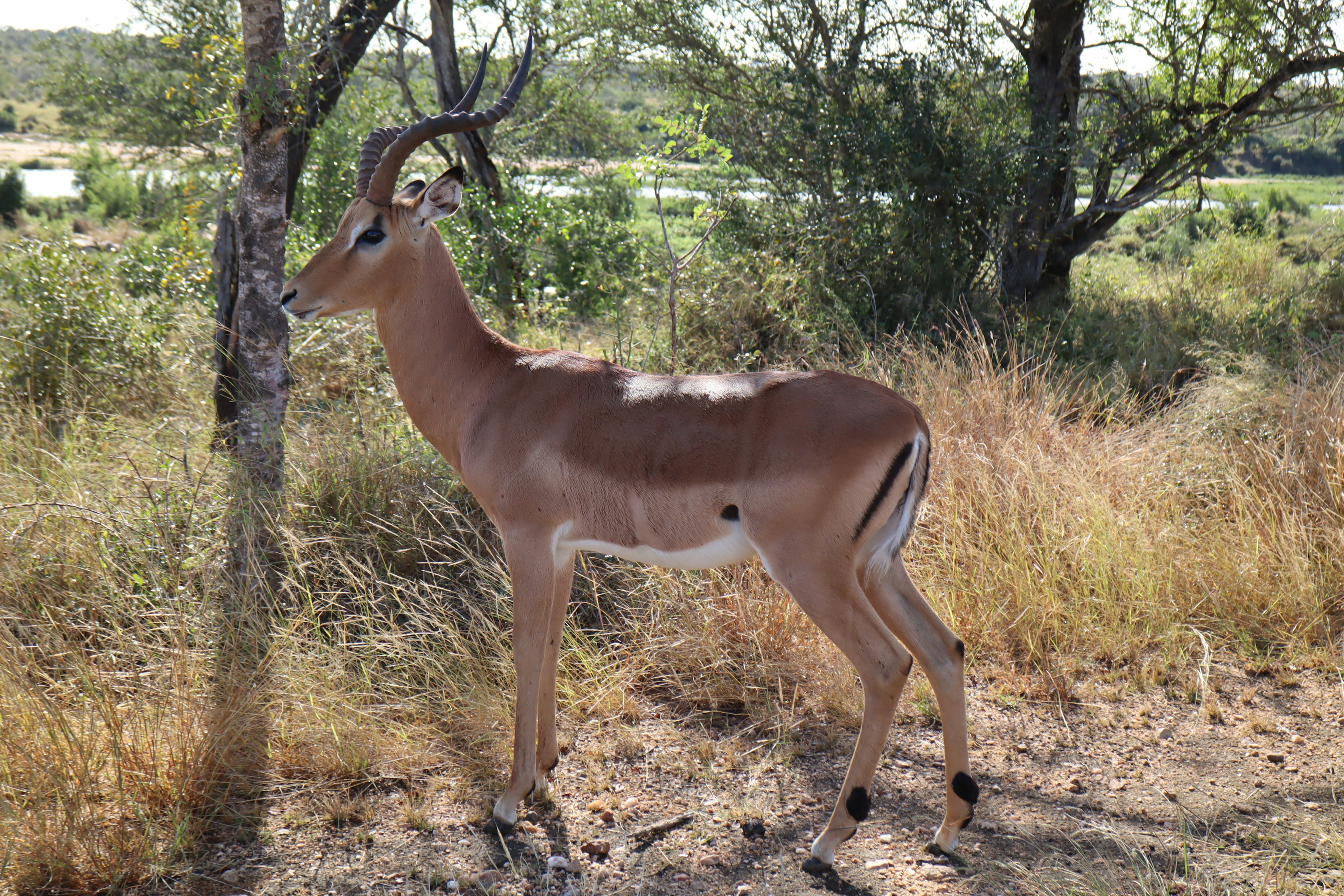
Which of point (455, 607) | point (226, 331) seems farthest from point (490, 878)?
point (226, 331)

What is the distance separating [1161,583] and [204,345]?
6.71 m

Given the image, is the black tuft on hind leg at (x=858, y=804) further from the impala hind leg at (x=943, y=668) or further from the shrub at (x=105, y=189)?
the shrub at (x=105, y=189)

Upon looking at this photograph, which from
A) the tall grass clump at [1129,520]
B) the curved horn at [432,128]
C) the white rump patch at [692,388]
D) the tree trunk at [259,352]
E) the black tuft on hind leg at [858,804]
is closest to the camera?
the black tuft on hind leg at [858,804]

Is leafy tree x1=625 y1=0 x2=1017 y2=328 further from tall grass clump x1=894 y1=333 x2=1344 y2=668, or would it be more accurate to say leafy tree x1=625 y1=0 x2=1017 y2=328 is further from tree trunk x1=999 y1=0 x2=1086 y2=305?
tall grass clump x1=894 y1=333 x2=1344 y2=668

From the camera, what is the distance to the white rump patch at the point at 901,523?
9.99 ft

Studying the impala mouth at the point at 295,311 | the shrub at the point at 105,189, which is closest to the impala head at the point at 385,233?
the impala mouth at the point at 295,311

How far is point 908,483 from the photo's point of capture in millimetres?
3018

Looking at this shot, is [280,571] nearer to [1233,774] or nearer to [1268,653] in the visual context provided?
[1233,774]

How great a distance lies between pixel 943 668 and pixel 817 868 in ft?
2.60

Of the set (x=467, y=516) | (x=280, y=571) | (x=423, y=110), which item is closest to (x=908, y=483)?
(x=467, y=516)

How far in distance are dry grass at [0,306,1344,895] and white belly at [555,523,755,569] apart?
984 mm

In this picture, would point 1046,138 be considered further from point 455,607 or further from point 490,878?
point 490,878

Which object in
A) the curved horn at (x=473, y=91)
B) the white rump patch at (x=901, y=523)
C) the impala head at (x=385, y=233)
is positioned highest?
the curved horn at (x=473, y=91)

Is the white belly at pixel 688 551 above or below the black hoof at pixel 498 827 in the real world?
above
